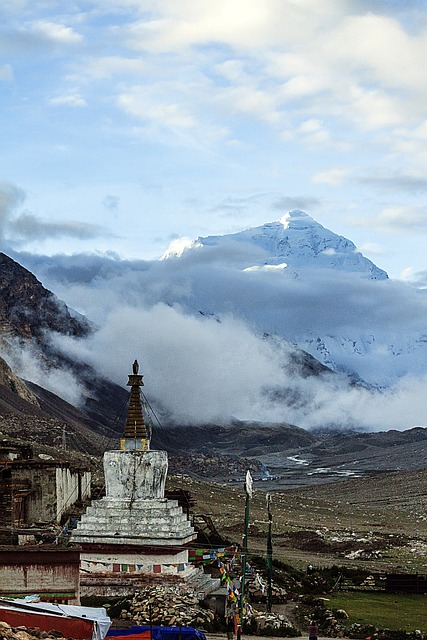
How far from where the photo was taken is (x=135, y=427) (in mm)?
30844

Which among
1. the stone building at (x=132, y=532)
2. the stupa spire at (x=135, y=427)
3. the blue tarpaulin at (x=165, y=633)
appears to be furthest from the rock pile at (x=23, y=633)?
the stupa spire at (x=135, y=427)

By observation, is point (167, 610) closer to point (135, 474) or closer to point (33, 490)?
point (135, 474)

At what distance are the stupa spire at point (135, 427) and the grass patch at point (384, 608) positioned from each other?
742 cm

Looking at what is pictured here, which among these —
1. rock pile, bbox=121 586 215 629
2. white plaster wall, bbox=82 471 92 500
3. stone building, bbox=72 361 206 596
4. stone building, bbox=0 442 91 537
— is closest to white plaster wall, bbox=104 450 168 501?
stone building, bbox=72 361 206 596

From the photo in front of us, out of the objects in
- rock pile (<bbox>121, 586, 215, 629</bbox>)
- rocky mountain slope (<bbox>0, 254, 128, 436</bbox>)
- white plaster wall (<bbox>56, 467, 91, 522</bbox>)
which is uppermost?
rocky mountain slope (<bbox>0, 254, 128, 436</bbox>)

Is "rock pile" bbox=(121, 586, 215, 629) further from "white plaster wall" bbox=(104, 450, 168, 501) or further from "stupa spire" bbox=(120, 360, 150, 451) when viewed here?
"stupa spire" bbox=(120, 360, 150, 451)

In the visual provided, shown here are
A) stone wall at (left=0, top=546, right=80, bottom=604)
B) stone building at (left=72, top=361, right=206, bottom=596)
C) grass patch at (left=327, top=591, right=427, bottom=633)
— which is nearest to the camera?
stone wall at (left=0, top=546, right=80, bottom=604)

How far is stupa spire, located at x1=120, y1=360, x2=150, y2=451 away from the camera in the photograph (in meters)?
30.8

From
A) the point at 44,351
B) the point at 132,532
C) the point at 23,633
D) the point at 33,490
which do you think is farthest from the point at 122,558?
the point at 44,351

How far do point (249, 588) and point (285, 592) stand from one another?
170 cm

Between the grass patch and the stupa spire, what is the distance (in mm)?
7415

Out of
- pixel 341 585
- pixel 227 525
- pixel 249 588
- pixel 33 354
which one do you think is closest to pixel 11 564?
pixel 249 588

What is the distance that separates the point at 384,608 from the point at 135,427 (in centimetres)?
916

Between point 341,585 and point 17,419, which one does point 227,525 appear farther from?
point 17,419
